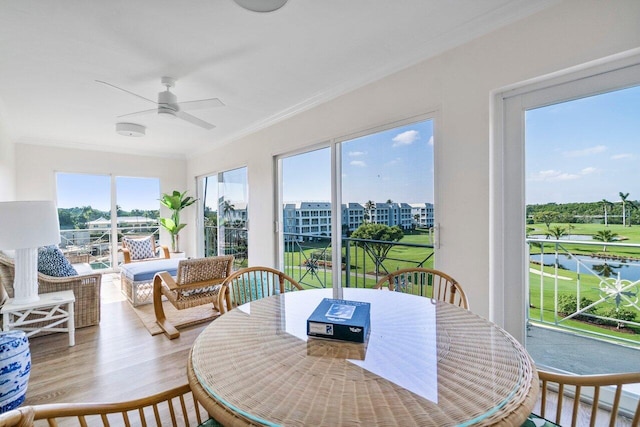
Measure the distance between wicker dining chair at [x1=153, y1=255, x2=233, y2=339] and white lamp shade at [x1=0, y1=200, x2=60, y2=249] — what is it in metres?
1.00

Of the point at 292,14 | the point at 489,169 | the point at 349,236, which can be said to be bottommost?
the point at 349,236

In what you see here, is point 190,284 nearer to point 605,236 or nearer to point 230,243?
point 230,243

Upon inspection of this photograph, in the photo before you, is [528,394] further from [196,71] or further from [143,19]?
[196,71]

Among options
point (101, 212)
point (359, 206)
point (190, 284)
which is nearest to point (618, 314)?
point (359, 206)

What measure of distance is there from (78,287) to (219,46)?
2870 mm

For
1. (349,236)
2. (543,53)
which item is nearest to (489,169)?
(543,53)

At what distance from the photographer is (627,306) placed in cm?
169

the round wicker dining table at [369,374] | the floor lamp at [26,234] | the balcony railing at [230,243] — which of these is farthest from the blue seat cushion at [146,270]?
the round wicker dining table at [369,374]

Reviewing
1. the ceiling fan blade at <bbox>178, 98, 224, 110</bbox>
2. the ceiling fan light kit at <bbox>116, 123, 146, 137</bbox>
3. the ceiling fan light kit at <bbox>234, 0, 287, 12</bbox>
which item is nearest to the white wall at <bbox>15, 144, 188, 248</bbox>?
the ceiling fan light kit at <bbox>116, 123, 146, 137</bbox>

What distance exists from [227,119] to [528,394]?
161 inches

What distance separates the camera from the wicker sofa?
2.86m

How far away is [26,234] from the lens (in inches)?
93.7

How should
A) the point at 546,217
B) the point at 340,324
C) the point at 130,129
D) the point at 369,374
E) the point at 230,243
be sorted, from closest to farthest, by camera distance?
the point at 369,374
the point at 340,324
the point at 546,217
the point at 130,129
the point at 230,243

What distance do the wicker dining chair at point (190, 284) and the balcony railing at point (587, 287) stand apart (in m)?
2.65
